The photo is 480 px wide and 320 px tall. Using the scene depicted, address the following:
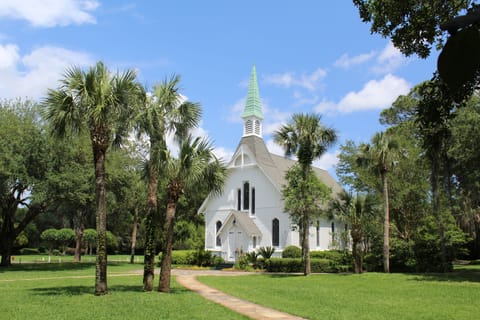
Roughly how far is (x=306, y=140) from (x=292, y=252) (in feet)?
37.3

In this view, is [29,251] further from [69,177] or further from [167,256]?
[167,256]

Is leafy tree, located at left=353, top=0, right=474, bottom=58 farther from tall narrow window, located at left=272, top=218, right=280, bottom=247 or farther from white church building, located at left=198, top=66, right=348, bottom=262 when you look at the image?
tall narrow window, located at left=272, top=218, right=280, bottom=247

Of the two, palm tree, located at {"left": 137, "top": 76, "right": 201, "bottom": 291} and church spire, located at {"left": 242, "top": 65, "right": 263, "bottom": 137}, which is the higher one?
church spire, located at {"left": 242, "top": 65, "right": 263, "bottom": 137}

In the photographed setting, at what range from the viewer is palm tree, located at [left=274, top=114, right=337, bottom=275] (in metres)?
25.3

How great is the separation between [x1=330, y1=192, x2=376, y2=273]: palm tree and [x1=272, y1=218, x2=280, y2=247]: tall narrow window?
9.53m

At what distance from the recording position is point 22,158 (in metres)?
26.4

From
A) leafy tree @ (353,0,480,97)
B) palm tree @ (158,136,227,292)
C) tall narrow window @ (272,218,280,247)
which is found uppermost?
leafy tree @ (353,0,480,97)

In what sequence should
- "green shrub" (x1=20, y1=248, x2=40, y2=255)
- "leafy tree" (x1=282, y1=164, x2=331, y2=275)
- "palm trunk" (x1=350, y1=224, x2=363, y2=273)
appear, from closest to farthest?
"leafy tree" (x1=282, y1=164, x2=331, y2=275) → "palm trunk" (x1=350, y1=224, x2=363, y2=273) → "green shrub" (x1=20, y1=248, x2=40, y2=255)

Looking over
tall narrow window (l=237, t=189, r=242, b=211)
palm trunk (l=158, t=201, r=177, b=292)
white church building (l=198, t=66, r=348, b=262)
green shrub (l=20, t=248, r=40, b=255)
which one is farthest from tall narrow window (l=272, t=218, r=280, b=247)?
green shrub (l=20, t=248, r=40, b=255)

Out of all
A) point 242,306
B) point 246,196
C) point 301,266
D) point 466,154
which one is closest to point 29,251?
point 246,196

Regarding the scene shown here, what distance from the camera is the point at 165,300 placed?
13.8 m

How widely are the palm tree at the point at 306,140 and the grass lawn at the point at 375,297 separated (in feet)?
14.5

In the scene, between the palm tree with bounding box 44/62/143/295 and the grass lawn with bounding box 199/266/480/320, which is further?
the palm tree with bounding box 44/62/143/295

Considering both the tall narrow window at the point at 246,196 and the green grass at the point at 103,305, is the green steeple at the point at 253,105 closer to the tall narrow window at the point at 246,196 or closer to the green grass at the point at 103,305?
the tall narrow window at the point at 246,196
